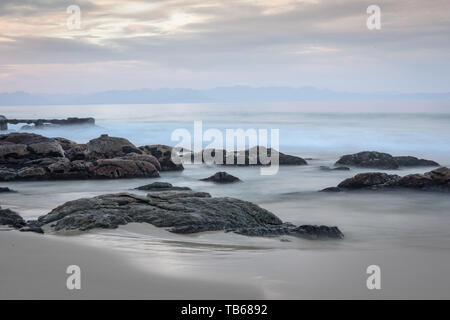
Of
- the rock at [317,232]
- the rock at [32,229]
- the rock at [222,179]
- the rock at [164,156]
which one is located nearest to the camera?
the rock at [32,229]

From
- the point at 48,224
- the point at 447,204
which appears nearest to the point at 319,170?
the point at 447,204

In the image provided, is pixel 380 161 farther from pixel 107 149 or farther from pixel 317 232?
pixel 317 232

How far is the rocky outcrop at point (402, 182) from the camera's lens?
11344mm

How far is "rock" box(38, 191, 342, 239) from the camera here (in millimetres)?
6949

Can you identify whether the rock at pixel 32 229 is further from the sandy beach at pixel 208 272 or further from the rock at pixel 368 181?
the rock at pixel 368 181

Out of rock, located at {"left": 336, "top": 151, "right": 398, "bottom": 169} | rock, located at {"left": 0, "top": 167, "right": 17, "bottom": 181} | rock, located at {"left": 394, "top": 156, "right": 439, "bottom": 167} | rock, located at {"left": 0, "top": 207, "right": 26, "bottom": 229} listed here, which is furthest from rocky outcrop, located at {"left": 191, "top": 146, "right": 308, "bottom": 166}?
rock, located at {"left": 0, "top": 207, "right": 26, "bottom": 229}

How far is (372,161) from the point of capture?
16.6 m

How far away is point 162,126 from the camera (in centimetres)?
4125

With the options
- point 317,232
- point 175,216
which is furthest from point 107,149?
point 317,232

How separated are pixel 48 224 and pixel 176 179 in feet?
24.2

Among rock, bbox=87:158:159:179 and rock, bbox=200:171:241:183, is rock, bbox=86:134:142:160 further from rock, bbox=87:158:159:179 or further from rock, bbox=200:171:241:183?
rock, bbox=200:171:241:183

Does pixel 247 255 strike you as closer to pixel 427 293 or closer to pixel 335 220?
pixel 427 293

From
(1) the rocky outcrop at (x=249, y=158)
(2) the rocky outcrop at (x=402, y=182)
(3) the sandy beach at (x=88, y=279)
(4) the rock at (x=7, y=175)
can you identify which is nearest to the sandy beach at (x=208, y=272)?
(3) the sandy beach at (x=88, y=279)

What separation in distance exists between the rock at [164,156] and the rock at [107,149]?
482mm
